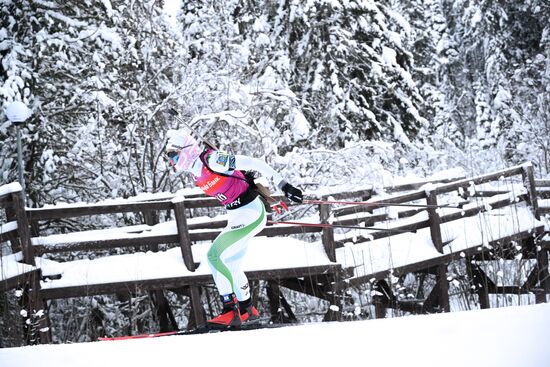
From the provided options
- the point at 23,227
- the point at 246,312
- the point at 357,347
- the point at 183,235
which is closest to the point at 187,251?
the point at 183,235

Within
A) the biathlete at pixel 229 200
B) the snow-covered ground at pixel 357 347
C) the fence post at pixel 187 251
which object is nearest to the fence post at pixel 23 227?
the fence post at pixel 187 251

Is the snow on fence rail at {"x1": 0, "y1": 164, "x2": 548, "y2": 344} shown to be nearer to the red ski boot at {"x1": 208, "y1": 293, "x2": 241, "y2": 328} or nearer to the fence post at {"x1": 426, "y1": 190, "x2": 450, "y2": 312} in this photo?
the fence post at {"x1": 426, "y1": 190, "x2": 450, "y2": 312}

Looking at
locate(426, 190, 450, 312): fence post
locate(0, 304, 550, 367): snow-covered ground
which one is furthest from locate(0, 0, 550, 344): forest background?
locate(0, 304, 550, 367): snow-covered ground

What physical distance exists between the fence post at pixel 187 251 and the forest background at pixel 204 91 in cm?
216

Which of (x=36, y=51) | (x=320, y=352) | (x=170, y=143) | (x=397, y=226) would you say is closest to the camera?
(x=320, y=352)

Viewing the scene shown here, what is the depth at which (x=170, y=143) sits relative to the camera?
5.56 m

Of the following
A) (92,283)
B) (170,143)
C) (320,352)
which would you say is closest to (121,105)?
(92,283)

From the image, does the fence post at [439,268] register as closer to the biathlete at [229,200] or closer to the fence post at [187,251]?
the fence post at [187,251]

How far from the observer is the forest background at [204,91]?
10.2m

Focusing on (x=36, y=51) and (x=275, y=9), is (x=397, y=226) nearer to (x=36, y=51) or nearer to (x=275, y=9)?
(x=36, y=51)

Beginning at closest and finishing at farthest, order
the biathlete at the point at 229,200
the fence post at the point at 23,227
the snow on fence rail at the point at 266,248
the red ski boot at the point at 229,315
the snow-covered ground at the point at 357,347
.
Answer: the snow-covered ground at the point at 357,347 → the biathlete at the point at 229,200 → the red ski boot at the point at 229,315 → the fence post at the point at 23,227 → the snow on fence rail at the point at 266,248

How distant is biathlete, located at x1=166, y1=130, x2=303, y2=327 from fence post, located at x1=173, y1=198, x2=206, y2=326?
1726 mm

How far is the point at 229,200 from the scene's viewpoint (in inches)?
222

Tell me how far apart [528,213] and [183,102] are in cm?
696
